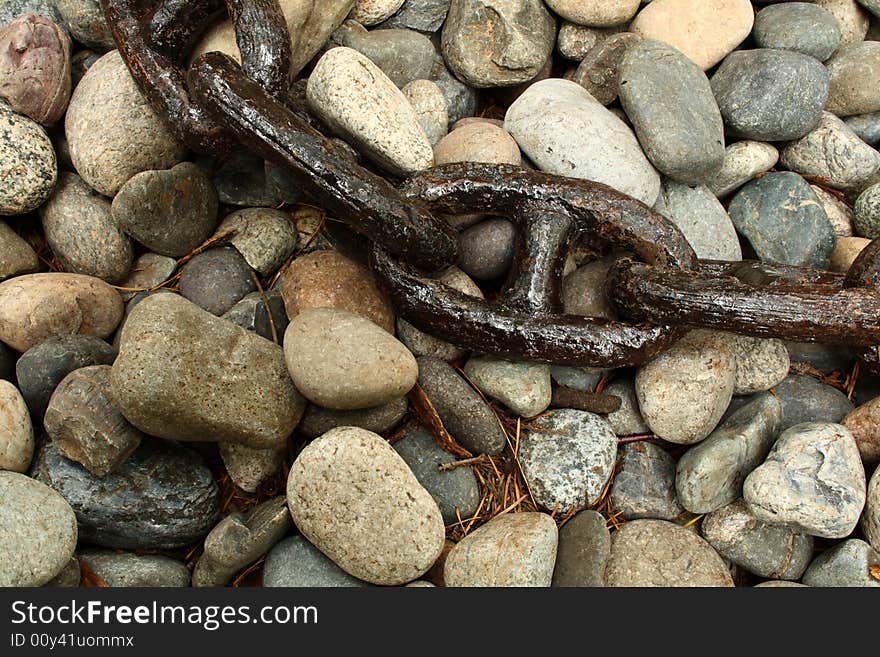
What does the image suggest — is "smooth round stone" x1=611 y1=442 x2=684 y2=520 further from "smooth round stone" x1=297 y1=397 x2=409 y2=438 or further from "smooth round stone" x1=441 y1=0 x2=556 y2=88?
"smooth round stone" x1=441 y1=0 x2=556 y2=88

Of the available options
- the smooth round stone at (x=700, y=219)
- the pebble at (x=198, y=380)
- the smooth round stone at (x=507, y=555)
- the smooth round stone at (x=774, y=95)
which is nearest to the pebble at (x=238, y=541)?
the pebble at (x=198, y=380)

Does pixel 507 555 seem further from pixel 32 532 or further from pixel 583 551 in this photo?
pixel 32 532

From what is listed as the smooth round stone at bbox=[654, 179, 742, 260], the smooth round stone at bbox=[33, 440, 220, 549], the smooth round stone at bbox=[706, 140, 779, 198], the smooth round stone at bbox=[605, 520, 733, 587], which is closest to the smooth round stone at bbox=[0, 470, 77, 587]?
the smooth round stone at bbox=[33, 440, 220, 549]

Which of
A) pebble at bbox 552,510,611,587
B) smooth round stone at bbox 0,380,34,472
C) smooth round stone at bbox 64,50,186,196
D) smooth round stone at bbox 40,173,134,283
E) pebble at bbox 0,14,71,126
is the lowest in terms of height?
pebble at bbox 552,510,611,587

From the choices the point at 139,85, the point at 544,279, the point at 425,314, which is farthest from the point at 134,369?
the point at 544,279

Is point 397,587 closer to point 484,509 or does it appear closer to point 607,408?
point 484,509
